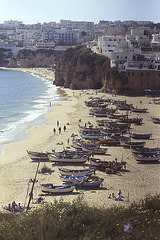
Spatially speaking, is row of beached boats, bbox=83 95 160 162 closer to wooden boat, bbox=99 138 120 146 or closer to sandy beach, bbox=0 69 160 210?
wooden boat, bbox=99 138 120 146

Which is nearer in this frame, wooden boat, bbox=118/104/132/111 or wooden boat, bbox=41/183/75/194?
wooden boat, bbox=41/183/75/194

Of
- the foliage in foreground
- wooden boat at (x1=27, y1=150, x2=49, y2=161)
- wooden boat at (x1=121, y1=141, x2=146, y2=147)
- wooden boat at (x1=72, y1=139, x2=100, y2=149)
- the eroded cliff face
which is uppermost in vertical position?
the eroded cliff face

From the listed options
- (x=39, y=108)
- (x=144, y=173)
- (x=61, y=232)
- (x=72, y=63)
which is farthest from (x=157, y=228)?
(x=72, y=63)

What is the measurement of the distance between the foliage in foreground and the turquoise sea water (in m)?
16.7

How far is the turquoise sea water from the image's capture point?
34625mm

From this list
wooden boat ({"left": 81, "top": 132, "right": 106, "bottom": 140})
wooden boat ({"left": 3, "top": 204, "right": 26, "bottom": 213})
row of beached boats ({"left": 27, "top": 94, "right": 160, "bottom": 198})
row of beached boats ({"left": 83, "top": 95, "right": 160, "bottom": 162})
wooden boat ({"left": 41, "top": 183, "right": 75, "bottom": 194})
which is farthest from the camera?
wooden boat ({"left": 81, "top": 132, "right": 106, "bottom": 140})

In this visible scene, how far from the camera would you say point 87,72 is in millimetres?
60406

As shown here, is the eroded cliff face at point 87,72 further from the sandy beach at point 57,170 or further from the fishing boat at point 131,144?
the fishing boat at point 131,144

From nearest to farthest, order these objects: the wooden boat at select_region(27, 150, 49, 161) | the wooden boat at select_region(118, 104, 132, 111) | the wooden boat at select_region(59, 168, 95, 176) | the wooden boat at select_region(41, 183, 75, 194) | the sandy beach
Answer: the sandy beach → the wooden boat at select_region(41, 183, 75, 194) → the wooden boat at select_region(59, 168, 95, 176) → the wooden boat at select_region(27, 150, 49, 161) → the wooden boat at select_region(118, 104, 132, 111)

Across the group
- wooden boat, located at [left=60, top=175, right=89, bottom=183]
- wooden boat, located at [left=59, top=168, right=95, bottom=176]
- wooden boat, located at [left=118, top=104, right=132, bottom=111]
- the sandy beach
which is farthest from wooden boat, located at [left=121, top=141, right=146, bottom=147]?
wooden boat, located at [left=118, top=104, right=132, bottom=111]

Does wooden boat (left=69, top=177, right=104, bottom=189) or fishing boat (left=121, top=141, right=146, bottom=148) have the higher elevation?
fishing boat (left=121, top=141, right=146, bottom=148)

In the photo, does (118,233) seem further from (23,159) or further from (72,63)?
(72,63)

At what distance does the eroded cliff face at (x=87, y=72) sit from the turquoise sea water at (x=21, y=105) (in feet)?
12.1

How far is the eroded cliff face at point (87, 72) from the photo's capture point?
53.3m
